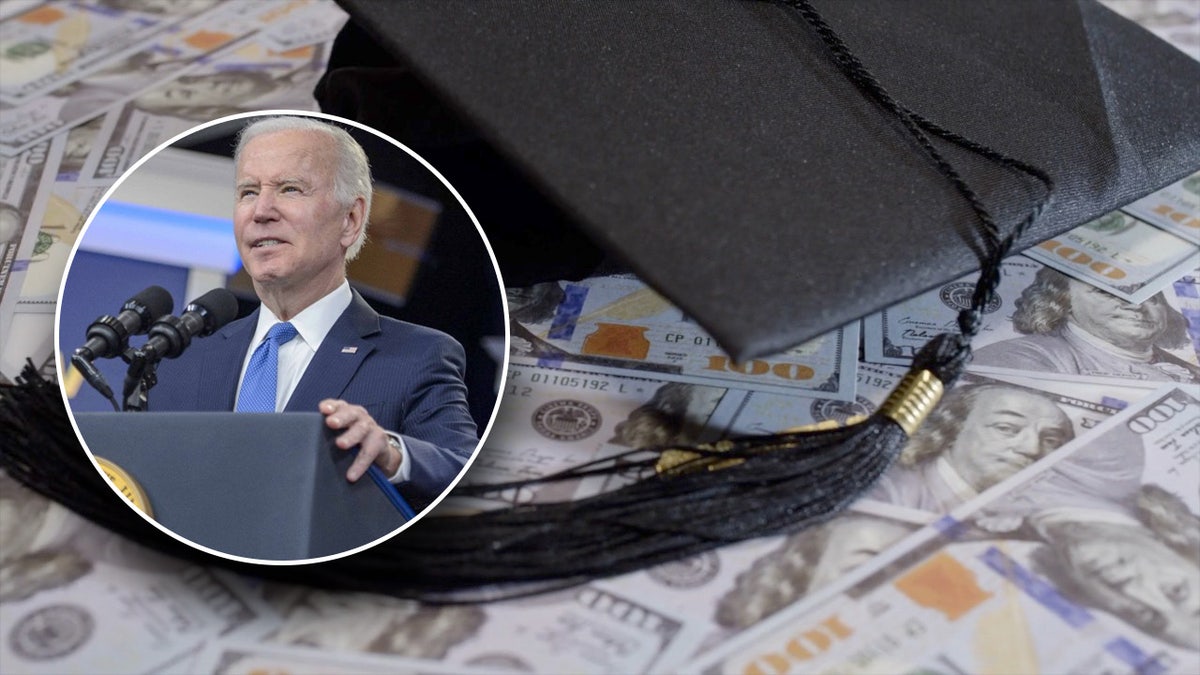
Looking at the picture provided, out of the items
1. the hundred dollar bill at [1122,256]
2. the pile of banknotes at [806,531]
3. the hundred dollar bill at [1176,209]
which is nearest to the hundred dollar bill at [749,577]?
the pile of banknotes at [806,531]

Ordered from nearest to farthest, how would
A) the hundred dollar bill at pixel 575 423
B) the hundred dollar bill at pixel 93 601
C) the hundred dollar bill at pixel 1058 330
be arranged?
the hundred dollar bill at pixel 93 601
the hundred dollar bill at pixel 575 423
the hundred dollar bill at pixel 1058 330

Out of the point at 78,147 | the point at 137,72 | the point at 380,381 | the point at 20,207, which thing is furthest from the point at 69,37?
the point at 380,381

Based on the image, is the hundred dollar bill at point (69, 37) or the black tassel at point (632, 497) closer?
the black tassel at point (632, 497)

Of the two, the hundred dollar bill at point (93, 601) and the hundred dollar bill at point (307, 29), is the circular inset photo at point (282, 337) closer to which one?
the hundred dollar bill at point (93, 601)

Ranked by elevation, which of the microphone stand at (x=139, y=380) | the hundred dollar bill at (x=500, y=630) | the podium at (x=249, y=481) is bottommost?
the hundred dollar bill at (x=500, y=630)

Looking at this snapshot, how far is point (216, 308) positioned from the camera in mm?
731

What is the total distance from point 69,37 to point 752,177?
2.95 ft

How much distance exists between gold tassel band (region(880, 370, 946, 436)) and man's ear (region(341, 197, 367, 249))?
1.24ft

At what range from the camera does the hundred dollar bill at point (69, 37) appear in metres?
1.20

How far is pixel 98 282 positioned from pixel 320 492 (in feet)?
0.69

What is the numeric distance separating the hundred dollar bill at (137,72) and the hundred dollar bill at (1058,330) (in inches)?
30.7

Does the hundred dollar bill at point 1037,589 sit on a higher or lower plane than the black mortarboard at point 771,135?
lower

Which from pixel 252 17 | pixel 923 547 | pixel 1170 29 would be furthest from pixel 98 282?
pixel 1170 29

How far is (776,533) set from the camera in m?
0.76
